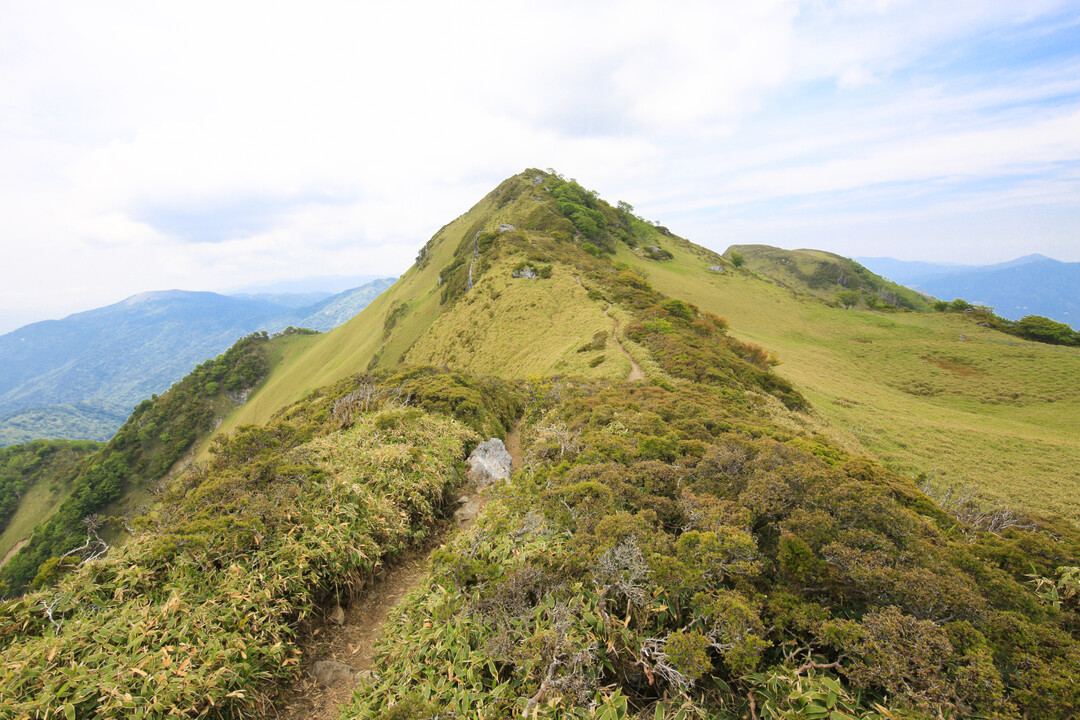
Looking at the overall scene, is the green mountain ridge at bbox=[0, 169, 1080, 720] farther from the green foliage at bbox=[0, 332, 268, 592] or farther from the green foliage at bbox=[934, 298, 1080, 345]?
the green foliage at bbox=[0, 332, 268, 592]

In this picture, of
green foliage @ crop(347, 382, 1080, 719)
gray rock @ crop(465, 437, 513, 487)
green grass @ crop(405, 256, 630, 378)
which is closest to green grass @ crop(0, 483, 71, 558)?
green grass @ crop(405, 256, 630, 378)

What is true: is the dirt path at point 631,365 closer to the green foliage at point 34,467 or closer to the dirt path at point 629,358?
the dirt path at point 629,358

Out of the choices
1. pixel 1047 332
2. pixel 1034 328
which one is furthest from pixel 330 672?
pixel 1034 328

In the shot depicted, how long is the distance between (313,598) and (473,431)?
6.37m

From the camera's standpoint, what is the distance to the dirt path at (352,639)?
5092mm

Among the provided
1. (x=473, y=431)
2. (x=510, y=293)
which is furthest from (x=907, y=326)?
(x=473, y=431)

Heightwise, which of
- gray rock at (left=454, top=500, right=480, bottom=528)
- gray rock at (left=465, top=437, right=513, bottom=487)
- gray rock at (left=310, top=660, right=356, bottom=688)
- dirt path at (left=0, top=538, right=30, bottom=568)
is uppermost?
gray rock at (left=465, top=437, right=513, bottom=487)

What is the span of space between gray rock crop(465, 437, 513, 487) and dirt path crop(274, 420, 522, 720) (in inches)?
60.8

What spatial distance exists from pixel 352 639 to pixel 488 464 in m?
4.91

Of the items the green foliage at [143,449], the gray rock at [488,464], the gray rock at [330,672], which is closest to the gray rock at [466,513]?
the gray rock at [488,464]

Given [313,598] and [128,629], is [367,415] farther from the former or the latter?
[128,629]

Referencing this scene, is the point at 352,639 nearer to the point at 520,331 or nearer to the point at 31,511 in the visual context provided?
the point at 520,331

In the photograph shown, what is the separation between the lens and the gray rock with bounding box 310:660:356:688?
5418mm

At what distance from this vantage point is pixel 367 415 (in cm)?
1159
